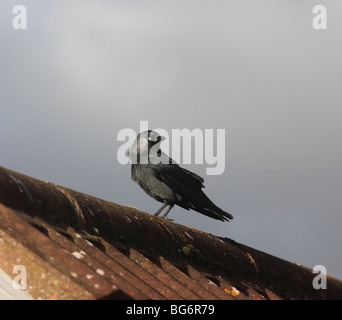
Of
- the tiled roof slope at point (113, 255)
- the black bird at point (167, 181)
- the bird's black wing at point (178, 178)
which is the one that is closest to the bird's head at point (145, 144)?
the black bird at point (167, 181)

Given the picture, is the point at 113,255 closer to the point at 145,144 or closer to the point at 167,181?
the point at 167,181

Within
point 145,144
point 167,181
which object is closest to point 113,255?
point 167,181

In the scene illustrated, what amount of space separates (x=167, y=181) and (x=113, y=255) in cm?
334

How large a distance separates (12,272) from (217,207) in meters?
4.26

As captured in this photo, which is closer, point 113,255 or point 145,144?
point 113,255

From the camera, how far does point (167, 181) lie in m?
5.97

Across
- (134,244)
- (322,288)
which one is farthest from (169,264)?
(322,288)

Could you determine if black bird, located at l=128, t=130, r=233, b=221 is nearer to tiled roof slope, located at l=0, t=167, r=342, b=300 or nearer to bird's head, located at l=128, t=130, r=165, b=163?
bird's head, located at l=128, t=130, r=165, b=163

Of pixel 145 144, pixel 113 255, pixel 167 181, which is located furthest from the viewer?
pixel 145 144

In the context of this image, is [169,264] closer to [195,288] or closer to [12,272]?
[195,288]

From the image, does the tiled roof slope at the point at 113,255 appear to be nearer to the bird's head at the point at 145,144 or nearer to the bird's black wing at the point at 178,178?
the bird's black wing at the point at 178,178

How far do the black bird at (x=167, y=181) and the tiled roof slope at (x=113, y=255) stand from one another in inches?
58.2

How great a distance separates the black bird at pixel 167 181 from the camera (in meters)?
5.94

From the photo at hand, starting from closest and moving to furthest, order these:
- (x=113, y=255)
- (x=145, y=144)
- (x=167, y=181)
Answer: (x=113, y=255), (x=167, y=181), (x=145, y=144)
